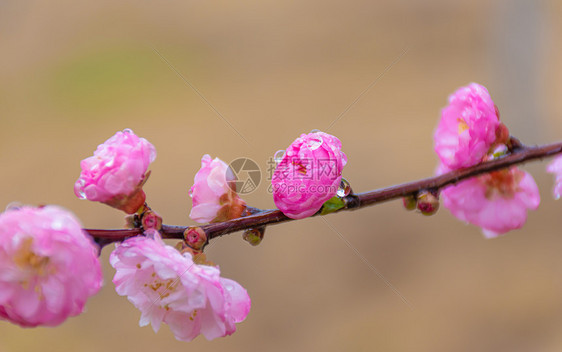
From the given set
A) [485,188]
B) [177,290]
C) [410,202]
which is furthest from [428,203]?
[177,290]

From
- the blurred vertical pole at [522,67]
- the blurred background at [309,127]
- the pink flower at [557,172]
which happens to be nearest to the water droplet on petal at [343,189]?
the pink flower at [557,172]

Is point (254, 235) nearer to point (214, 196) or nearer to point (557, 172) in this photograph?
point (214, 196)

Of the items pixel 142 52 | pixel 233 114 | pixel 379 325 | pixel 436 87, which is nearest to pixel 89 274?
pixel 379 325

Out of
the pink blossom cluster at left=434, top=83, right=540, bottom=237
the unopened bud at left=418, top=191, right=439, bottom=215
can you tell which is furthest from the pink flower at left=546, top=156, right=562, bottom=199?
the unopened bud at left=418, top=191, right=439, bottom=215

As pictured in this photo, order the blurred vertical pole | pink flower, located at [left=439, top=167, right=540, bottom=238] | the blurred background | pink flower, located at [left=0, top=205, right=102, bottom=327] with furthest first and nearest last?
the blurred vertical pole, the blurred background, pink flower, located at [left=439, top=167, right=540, bottom=238], pink flower, located at [left=0, top=205, right=102, bottom=327]

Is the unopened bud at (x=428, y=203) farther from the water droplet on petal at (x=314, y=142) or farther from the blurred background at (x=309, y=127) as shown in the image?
the blurred background at (x=309, y=127)

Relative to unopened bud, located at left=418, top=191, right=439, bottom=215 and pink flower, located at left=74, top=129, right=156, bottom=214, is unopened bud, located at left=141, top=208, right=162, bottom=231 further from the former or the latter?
unopened bud, located at left=418, top=191, right=439, bottom=215

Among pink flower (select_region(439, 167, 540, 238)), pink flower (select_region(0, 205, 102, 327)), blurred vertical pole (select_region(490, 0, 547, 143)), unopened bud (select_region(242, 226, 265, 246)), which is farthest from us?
blurred vertical pole (select_region(490, 0, 547, 143))
